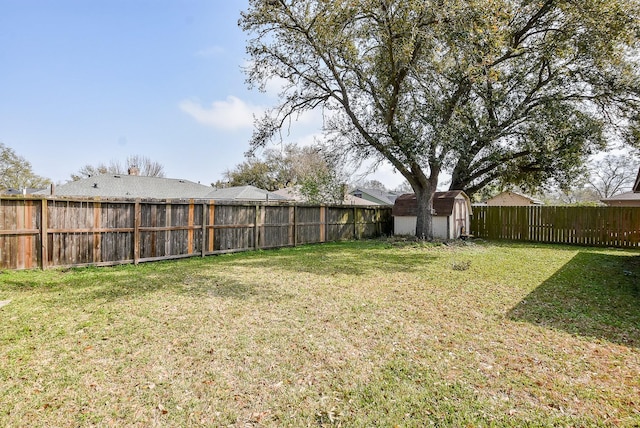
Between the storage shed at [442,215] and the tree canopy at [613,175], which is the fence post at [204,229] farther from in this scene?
the tree canopy at [613,175]

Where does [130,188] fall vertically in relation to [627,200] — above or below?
above

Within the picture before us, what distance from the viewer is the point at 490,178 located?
47.8ft

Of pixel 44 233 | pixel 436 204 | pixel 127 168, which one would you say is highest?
pixel 127 168

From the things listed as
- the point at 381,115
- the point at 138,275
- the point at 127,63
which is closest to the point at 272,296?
the point at 138,275

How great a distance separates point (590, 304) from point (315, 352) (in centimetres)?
449

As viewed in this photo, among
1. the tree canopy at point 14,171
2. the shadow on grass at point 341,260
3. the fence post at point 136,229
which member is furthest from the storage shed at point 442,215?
the tree canopy at point 14,171

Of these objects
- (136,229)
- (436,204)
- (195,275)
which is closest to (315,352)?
(195,275)

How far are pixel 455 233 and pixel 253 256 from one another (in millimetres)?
9023

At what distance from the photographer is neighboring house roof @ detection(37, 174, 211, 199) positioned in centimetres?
1939

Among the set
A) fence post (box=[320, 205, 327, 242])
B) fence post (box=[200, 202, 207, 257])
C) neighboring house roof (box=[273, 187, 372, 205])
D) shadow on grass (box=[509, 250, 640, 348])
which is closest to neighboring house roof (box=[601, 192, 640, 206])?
shadow on grass (box=[509, 250, 640, 348])

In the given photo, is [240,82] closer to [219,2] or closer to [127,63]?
[219,2]

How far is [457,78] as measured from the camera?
11.7m

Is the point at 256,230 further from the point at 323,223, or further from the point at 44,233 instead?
the point at 44,233

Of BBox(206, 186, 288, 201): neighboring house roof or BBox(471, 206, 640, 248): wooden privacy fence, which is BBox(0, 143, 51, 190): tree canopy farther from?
BBox(471, 206, 640, 248): wooden privacy fence
